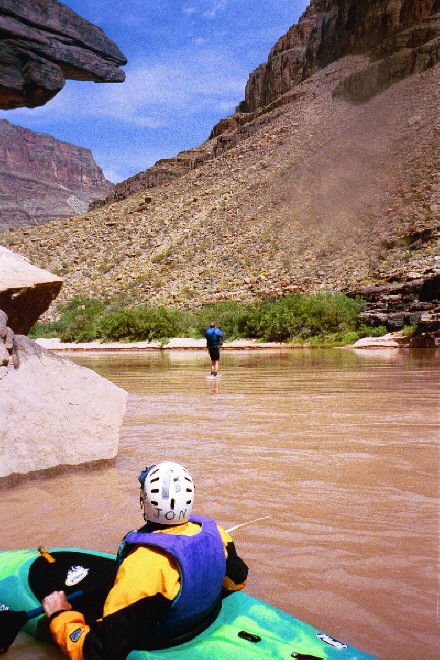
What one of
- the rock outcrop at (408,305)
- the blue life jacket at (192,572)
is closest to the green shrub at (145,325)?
the rock outcrop at (408,305)

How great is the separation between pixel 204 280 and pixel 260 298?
26.2 feet

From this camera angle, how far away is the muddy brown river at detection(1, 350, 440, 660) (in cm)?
295

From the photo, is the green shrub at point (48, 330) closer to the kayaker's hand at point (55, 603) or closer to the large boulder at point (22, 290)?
the large boulder at point (22, 290)

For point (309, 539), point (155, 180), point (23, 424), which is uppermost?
point (155, 180)

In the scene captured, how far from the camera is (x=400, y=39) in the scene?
67688 mm

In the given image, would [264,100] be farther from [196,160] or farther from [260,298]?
[260,298]

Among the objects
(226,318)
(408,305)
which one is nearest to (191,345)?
(226,318)

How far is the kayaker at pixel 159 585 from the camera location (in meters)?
2.20

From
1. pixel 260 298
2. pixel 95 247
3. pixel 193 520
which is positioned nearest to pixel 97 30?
pixel 193 520

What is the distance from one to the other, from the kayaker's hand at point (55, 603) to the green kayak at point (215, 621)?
9 centimetres

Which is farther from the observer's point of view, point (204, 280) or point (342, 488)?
point (204, 280)

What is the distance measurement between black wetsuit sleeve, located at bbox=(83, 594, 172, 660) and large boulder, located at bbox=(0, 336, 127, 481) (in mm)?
2959

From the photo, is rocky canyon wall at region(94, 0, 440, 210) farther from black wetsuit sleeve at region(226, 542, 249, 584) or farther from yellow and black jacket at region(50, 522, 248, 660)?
yellow and black jacket at region(50, 522, 248, 660)

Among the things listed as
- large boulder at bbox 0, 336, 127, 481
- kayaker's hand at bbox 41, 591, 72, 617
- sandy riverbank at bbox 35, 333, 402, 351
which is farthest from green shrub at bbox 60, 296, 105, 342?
kayaker's hand at bbox 41, 591, 72, 617
